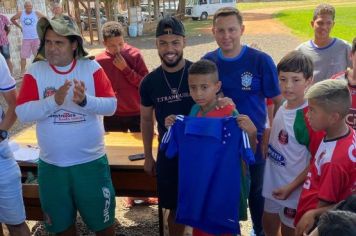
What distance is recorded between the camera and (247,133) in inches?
114

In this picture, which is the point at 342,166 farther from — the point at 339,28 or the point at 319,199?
the point at 339,28

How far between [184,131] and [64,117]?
34.7 inches

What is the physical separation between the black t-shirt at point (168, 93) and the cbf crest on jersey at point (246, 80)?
41 centimetres

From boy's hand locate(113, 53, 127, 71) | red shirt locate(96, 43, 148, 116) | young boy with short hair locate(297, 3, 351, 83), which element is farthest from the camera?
red shirt locate(96, 43, 148, 116)

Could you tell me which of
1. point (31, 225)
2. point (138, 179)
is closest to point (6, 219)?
point (138, 179)

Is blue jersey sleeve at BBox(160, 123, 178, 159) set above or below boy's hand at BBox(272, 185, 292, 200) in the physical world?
above

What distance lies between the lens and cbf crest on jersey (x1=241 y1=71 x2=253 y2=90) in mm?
3328

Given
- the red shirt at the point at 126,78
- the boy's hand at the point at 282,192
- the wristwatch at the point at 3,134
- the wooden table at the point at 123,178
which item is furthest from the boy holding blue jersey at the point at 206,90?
the red shirt at the point at 126,78

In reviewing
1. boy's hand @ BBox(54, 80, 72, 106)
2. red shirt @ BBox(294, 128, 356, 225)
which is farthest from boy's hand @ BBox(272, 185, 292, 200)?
boy's hand @ BBox(54, 80, 72, 106)

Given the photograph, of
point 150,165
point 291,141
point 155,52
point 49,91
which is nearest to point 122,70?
point 150,165

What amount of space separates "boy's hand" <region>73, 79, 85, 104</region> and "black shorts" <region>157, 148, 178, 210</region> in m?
0.74

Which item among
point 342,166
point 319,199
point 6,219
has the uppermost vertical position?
point 342,166

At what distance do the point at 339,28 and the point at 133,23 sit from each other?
11.8m

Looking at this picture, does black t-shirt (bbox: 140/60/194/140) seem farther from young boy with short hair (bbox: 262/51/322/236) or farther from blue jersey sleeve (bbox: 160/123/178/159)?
young boy with short hair (bbox: 262/51/322/236)
